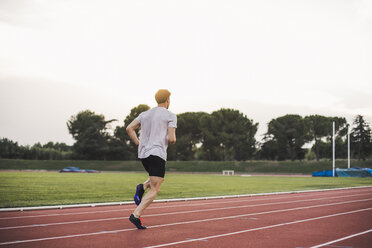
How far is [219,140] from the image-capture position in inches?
3312

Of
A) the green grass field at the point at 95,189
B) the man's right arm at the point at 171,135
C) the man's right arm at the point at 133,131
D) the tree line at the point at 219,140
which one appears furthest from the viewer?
the tree line at the point at 219,140

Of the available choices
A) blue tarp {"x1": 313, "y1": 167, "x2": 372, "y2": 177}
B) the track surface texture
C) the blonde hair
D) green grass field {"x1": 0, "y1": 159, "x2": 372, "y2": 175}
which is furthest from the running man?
green grass field {"x1": 0, "y1": 159, "x2": 372, "y2": 175}

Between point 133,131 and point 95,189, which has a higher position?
point 133,131

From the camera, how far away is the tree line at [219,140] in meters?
83.2

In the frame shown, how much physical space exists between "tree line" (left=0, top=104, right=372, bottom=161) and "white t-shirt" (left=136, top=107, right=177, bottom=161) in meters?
77.1

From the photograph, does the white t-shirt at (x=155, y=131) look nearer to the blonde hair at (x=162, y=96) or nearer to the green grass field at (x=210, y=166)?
the blonde hair at (x=162, y=96)

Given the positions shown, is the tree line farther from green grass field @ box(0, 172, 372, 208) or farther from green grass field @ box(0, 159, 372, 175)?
green grass field @ box(0, 172, 372, 208)

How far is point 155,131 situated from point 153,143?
0.61 feet

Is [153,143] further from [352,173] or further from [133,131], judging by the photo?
[352,173]

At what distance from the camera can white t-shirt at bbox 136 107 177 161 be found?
593 cm

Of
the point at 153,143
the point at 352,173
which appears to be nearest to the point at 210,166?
the point at 352,173

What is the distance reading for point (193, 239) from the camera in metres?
5.59

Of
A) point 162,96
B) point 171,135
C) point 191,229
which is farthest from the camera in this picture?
point 191,229

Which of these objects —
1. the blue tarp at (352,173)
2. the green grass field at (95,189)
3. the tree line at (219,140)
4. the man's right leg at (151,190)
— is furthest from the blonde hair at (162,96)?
the tree line at (219,140)
